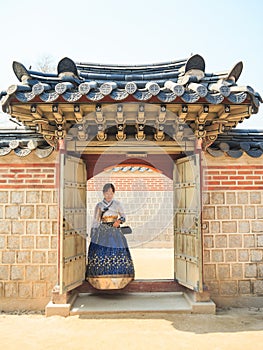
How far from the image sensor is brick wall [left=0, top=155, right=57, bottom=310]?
232 inches

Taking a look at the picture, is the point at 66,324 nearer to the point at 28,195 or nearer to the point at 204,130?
the point at 28,195

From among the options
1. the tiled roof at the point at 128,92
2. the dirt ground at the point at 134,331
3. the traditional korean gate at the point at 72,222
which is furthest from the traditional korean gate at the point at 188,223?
the traditional korean gate at the point at 72,222

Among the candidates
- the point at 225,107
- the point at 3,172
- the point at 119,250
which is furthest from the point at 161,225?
the point at 225,107

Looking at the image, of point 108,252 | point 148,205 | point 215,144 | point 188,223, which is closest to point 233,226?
point 188,223

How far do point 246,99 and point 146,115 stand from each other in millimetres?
1305

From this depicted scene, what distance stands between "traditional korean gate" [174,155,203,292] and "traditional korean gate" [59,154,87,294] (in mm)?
1618

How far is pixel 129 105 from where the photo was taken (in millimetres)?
4730

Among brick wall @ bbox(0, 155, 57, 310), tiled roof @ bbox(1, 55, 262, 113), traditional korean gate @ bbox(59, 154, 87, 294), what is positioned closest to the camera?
tiled roof @ bbox(1, 55, 262, 113)

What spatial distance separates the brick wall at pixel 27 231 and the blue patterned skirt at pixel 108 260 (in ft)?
2.21

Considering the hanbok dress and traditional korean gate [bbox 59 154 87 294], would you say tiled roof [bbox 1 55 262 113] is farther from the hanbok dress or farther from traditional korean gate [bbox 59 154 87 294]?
the hanbok dress

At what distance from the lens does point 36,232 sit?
5965 millimetres

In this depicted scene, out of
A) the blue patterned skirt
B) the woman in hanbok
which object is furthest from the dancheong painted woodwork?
the blue patterned skirt

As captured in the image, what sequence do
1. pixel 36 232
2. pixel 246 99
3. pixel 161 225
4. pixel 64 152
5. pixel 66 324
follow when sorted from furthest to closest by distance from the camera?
pixel 161 225
pixel 36 232
pixel 64 152
pixel 66 324
pixel 246 99

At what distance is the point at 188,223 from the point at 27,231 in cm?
256
